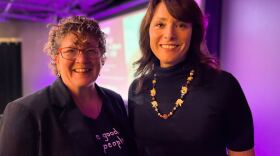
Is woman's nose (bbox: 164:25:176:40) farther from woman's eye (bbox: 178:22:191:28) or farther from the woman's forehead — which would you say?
the woman's forehead

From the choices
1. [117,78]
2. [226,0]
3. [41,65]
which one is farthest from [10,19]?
[226,0]

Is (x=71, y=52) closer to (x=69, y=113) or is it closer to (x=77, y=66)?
(x=77, y=66)

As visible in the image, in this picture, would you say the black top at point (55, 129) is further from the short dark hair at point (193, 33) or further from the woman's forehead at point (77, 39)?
the short dark hair at point (193, 33)

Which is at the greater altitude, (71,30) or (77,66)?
(71,30)

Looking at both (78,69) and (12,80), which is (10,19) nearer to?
(12,80)

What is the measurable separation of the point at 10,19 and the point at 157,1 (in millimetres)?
6330

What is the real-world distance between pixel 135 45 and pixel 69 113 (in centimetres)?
322

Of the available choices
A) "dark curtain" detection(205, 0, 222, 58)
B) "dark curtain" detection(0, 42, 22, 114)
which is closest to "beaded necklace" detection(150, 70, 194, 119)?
"dark curtain" detection(205, 0, 222, 58)

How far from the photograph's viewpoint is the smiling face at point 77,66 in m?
1.25

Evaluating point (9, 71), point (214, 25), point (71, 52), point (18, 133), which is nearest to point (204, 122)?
point (71, 52)

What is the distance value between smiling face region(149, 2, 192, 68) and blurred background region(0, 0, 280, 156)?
38 centimetres

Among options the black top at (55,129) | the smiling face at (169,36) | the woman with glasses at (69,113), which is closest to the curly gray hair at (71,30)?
the woman with glasses at (69,113)

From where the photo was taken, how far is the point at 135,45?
4406 mm

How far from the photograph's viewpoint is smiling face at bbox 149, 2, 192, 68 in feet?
4.45
